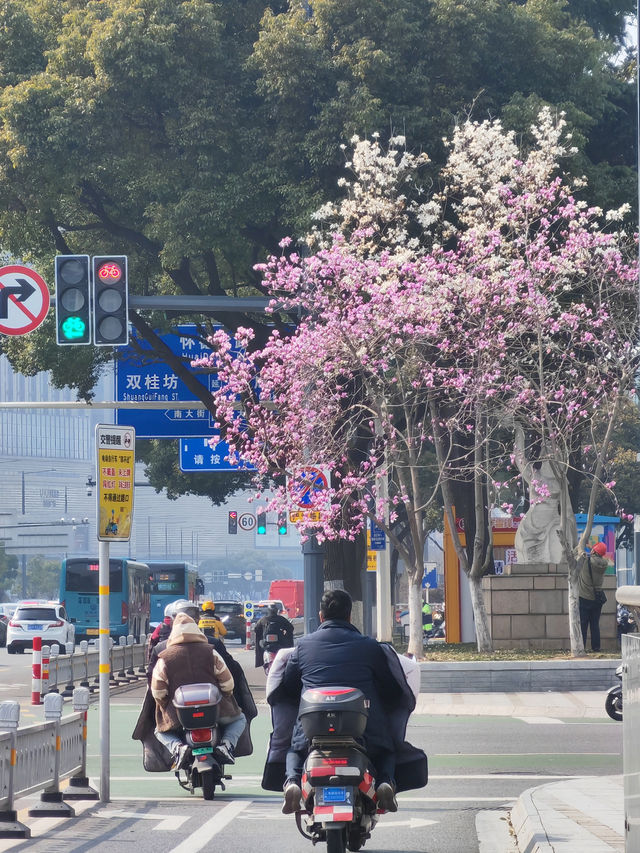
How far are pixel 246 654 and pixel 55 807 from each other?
3672 cm

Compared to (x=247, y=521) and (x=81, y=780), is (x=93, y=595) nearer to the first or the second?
(x=247, y=521)

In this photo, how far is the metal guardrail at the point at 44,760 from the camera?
10281 mm

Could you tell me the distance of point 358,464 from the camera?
96.9 ft

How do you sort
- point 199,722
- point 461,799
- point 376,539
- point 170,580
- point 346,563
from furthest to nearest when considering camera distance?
point 170,580 < point 376,539 < point 346,563 < point 461,799 < point 199,722

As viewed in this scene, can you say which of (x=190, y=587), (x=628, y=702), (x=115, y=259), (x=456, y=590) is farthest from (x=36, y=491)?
(x=628, y=702)

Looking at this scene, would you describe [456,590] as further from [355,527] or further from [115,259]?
[115,259]

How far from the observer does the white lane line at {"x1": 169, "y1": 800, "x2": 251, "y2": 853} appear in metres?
9.70

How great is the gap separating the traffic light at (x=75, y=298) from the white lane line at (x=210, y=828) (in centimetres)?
682

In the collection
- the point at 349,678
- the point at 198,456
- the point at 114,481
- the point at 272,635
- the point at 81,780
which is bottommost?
the point at 81,780

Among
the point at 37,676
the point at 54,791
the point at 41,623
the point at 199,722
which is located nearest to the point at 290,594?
the point at 41,623

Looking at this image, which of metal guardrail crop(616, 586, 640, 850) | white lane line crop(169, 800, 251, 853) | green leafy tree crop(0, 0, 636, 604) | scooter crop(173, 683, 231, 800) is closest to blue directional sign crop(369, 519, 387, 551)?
green leafy tree crop(0, 0, 636, 604)

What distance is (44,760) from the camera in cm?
1123

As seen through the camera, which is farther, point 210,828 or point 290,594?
point 290,594

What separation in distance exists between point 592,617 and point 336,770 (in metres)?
18.3
